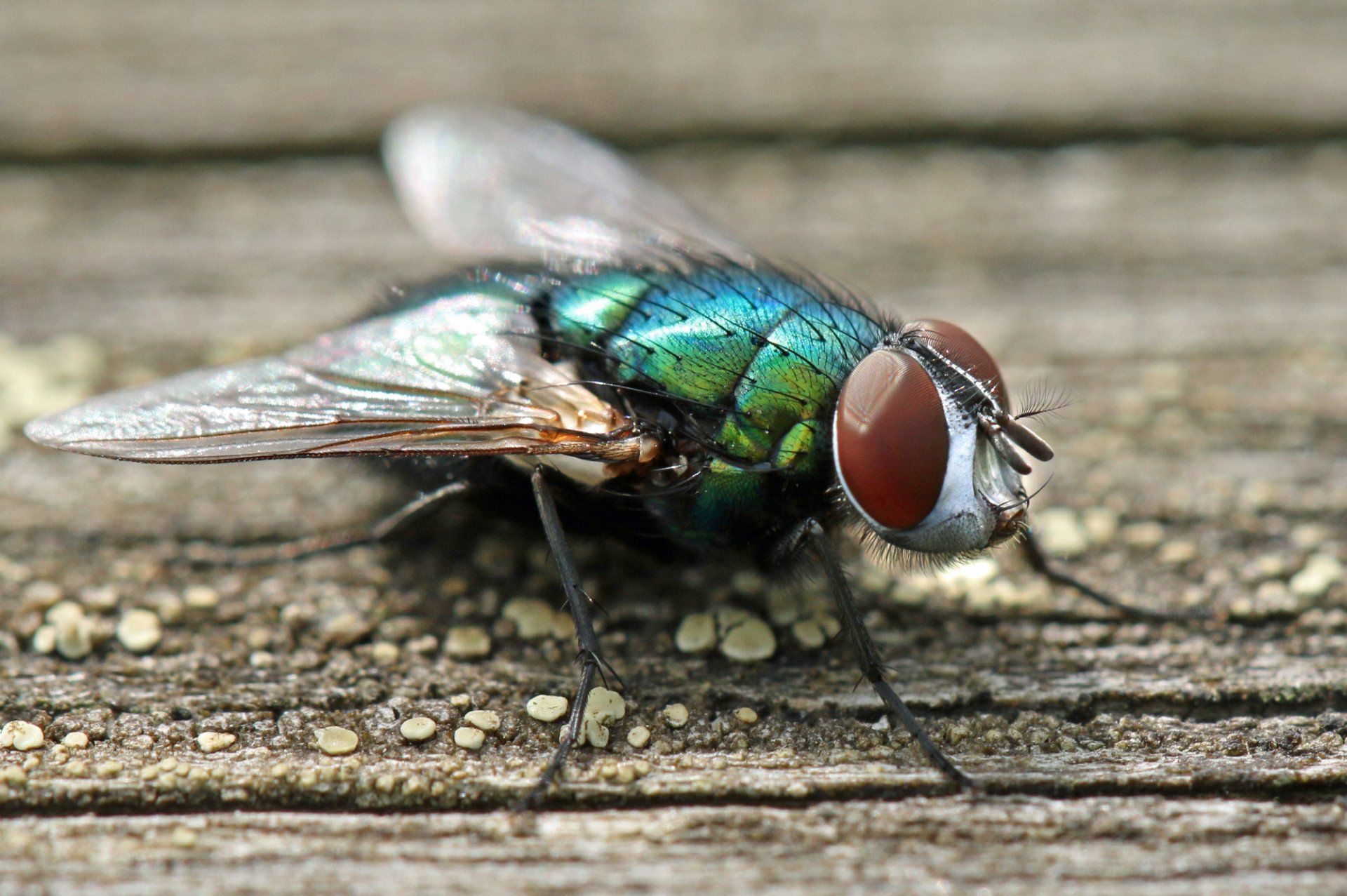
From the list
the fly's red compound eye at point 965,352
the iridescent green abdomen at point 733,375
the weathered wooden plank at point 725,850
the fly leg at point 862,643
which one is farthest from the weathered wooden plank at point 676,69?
the weathered wooden plank at point 725,850

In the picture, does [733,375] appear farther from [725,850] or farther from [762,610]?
[725,850]

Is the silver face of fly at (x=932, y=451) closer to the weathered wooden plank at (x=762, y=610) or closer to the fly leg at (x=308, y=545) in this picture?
the weathered wooden plank at (x=762, y=610)

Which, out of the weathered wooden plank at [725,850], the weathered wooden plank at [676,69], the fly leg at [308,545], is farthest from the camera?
the weathered wooden plank at [676,69]

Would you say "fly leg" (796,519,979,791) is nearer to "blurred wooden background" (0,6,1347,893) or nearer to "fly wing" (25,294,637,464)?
"blurred wooden background" (0,6,1347,893)

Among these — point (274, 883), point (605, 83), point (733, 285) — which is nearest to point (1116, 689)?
point (733, 285)

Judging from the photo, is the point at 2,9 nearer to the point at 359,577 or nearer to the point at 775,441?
the point at 359,577

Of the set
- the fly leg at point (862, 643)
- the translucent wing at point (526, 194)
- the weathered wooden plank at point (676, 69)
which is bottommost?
the fly leg at point (862, 643)
